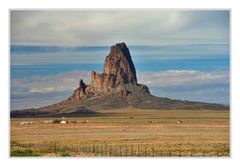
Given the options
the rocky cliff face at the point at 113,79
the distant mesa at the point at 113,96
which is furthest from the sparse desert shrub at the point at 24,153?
the rocky cliff face at the point at 113,79

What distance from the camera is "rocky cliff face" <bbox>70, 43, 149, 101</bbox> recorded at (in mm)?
45219

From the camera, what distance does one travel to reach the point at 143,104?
151 ft

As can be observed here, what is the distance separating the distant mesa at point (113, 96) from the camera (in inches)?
1780

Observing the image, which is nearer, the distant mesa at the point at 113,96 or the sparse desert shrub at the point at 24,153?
the sparse desert shrub at the point at 24,153

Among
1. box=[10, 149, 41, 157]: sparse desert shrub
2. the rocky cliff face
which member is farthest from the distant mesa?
box=[10, 149, 41, 157]: sparse desert shrub

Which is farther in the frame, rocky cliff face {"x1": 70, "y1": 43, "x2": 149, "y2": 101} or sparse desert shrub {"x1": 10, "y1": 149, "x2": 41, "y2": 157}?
rocky cliff face {"x1": 70, "y1": 43, "x2": 149, "y2": 101}

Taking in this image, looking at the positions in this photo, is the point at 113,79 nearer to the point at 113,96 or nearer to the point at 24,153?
the point at 113,96

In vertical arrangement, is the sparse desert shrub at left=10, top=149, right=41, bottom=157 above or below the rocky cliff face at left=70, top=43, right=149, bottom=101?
below

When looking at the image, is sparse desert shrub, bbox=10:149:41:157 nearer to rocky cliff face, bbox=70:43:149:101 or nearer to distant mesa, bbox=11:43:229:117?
distant mesa, bbox=11:43:229:117

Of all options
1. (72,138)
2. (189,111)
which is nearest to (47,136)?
(72,138)

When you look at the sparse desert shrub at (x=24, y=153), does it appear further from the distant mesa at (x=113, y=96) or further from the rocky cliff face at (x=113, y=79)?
the rocky cliff face at (x=113, y=79)

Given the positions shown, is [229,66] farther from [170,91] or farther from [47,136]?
[47,136]

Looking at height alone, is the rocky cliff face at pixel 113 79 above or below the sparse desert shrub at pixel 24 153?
above

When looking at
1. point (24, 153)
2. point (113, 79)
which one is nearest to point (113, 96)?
point (113, 79)
